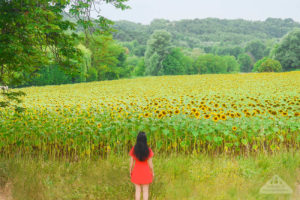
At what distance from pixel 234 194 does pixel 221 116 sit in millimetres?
2409

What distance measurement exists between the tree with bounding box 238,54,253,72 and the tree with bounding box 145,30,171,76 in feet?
156

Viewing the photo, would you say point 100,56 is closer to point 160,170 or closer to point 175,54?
point 175,54

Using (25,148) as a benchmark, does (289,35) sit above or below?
above

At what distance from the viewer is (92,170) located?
444 centimetres

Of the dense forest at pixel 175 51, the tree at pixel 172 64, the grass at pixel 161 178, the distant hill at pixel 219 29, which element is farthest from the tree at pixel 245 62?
the grass at pixel 161 178

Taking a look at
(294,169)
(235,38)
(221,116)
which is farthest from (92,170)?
(235,38)

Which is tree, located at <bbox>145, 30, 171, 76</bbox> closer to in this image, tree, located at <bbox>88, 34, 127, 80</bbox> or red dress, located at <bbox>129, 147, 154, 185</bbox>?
tree, located at <bbox>88, 34, 127, 80</bbox>

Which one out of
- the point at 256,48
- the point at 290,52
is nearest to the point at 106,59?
the point at 290,52

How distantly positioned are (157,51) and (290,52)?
25.7 meters

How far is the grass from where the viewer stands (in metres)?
3.79

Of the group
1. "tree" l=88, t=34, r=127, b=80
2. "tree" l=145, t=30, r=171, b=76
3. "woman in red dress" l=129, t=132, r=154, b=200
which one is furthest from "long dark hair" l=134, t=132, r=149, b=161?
"tree" l=145, t=30, r=171, b=76

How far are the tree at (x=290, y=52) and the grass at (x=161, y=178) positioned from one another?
159 ft

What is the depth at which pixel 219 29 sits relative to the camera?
142 meters

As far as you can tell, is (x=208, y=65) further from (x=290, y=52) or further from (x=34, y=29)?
(x=34, y=29)
